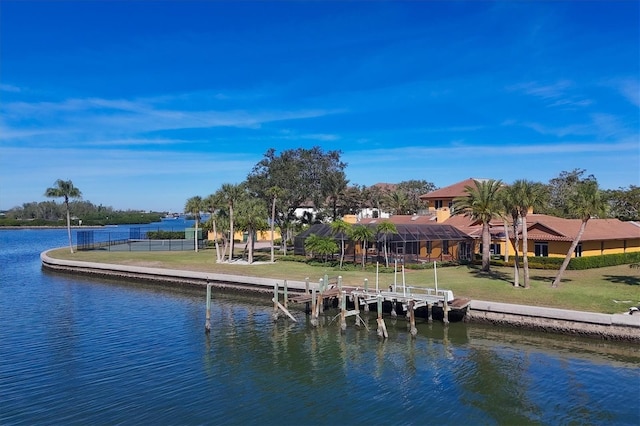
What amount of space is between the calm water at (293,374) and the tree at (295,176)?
104 feet

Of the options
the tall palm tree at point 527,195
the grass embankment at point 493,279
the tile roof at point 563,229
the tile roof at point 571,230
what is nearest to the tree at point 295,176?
the grass embankment at point 493,279

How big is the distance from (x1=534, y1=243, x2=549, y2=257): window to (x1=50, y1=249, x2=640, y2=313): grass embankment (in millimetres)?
4114

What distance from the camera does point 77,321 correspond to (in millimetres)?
29828

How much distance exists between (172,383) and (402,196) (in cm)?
6349

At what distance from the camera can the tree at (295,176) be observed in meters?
61.8

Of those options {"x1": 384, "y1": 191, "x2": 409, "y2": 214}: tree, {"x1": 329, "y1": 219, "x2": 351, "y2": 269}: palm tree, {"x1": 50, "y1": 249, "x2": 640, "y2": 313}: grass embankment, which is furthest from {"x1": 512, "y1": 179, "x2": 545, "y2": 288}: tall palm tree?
{"x1": 384, "y1": 191, "x2": 409, "y2": 214}: tree

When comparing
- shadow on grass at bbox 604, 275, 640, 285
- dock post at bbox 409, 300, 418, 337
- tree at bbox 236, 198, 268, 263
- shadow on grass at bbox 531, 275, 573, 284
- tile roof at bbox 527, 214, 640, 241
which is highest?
tree at bbox 236, 198, 268, 263

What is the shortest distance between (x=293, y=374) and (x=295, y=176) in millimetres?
42227

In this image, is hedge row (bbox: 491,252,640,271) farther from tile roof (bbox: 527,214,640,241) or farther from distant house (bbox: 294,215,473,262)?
distant house (bbox: 294,215,473,262)

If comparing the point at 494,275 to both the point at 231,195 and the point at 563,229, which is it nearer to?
the point at 563,229

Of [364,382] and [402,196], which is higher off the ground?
[402,196]

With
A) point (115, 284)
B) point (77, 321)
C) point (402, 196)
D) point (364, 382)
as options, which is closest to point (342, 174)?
point (402, 196)

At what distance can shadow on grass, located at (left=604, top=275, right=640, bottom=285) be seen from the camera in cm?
3509

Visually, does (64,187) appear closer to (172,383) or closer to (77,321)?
(77,321)
